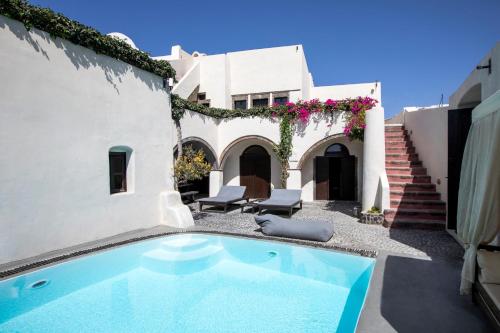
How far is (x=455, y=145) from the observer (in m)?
6.02

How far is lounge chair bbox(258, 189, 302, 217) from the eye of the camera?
9.98 m

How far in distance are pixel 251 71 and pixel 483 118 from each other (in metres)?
13.8

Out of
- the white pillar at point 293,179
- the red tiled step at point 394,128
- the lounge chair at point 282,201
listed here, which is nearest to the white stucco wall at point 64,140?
the lounge chair at point 282,201

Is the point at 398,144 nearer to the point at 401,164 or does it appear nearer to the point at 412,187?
the point at 401,164

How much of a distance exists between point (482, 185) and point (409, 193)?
19.9ft

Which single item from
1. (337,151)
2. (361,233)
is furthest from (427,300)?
(337,151)

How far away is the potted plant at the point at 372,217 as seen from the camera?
8.77m

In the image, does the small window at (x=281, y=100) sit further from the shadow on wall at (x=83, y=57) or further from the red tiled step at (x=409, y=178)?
the shadow on wall at (x=83, y=57)

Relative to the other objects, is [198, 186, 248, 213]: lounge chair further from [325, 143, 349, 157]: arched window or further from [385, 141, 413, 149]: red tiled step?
[385, 141, 413, 149]: red tiled step

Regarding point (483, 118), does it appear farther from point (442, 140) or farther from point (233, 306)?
point (442, 140)

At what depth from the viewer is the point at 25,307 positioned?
14.5 feet

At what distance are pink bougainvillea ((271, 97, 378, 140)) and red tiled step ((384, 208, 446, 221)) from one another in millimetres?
3620

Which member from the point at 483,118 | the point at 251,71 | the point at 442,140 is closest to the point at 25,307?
the point at 483,118

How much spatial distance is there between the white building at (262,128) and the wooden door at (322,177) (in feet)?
0.16
